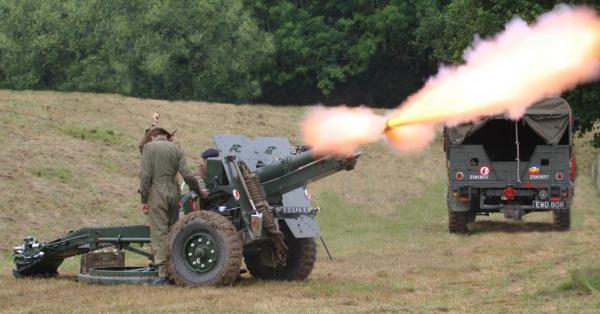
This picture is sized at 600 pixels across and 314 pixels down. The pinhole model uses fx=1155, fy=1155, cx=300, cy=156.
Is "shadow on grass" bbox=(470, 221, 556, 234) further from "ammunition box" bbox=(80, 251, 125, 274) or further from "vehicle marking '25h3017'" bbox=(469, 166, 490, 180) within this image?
"ammunition box" bbox=(80, 251, 125, 274)

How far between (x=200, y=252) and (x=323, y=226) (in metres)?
15.1

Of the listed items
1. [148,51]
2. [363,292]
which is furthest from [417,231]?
[148,51]

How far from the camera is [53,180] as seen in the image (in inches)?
1155

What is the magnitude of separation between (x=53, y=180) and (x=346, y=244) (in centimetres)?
931

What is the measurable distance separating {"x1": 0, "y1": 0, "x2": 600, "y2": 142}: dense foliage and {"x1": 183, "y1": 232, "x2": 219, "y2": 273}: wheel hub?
112ft

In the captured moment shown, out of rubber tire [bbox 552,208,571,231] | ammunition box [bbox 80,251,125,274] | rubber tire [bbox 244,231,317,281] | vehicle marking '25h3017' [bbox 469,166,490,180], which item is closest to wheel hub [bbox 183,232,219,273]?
rubber tire [bbox 244,231,317,281]

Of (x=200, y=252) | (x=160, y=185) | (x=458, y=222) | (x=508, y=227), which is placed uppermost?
(x=160, y=185)

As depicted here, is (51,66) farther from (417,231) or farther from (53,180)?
(417,231)

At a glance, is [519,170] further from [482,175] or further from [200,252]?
[200,252]

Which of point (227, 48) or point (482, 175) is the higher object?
point (227, 48)

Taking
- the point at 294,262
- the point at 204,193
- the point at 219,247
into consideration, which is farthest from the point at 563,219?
the point at 219,247

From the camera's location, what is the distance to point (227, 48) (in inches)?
2203

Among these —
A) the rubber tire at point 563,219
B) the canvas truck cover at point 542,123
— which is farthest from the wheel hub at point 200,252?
the rubber tire at point 563,219

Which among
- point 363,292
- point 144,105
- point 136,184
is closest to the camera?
point 363,292
